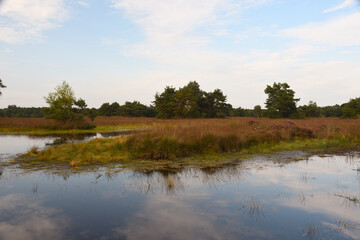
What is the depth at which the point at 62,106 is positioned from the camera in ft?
95.2

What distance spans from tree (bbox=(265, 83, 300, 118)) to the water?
151 ft

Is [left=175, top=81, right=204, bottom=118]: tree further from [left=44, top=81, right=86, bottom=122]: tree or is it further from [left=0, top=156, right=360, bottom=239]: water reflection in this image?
[left=0, top=156, right=360, bottom=239]: water reflection

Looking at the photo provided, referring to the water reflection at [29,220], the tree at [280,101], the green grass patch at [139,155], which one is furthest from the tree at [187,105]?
the water reflection at [29,220]

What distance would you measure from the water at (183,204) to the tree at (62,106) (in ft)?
72.5

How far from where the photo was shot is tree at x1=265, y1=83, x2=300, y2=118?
5106 centimetres

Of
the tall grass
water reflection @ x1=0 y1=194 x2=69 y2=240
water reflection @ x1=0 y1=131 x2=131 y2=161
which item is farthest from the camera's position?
water reflection @ x1=0 y1=131 x2=131 y2=161

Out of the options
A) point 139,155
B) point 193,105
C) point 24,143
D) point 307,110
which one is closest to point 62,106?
point 24,143

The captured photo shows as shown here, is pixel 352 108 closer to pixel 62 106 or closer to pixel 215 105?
pixel 215 105

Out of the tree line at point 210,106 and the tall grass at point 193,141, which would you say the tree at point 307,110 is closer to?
the tree line at point 210,106

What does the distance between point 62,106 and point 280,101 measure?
41.6 meters

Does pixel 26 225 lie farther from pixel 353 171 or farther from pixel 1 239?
pixel 353 171

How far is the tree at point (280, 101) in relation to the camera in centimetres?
5106

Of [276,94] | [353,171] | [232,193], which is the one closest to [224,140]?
[353,171]

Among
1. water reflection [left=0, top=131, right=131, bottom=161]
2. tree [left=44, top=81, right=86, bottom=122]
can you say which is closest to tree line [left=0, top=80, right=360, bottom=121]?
tree [left=44, top=81, right=86, bottom=122]
